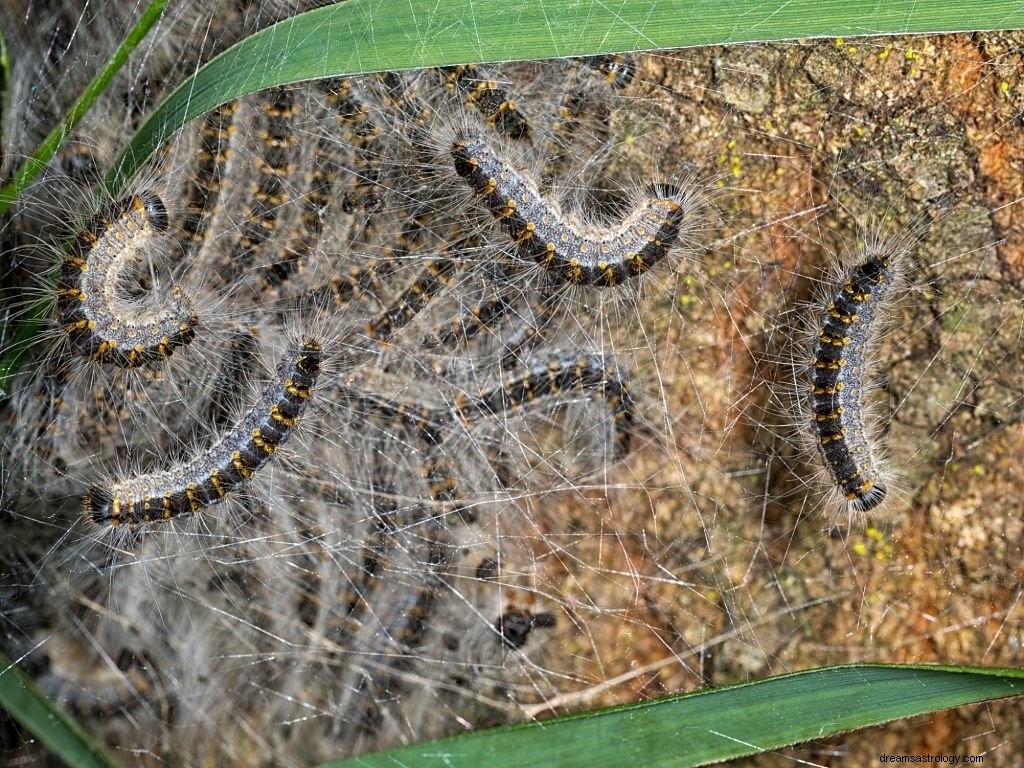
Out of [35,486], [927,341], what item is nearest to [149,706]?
[35,486]

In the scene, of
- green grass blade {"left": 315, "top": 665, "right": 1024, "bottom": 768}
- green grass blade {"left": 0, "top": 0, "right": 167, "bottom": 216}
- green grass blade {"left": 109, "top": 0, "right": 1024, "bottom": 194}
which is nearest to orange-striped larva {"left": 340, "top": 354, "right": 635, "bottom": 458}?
green grass blade {"left": 315, "top": 665, "right": 1024, "bottom": 768}

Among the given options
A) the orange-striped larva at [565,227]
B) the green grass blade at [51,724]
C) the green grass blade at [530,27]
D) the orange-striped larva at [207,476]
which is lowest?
the green grass blade at [51,724]

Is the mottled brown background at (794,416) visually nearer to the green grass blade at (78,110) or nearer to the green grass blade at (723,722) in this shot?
the green grass blade at (723,722)

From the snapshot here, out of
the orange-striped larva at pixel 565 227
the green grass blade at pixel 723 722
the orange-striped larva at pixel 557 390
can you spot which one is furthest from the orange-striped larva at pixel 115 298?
the green grass blade at pixel 723 722

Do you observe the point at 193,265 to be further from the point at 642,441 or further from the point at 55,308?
the point at 642,441

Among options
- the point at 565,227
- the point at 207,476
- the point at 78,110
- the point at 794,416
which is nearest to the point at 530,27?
the point at 565,227

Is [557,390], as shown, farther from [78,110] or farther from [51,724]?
[51,724]
